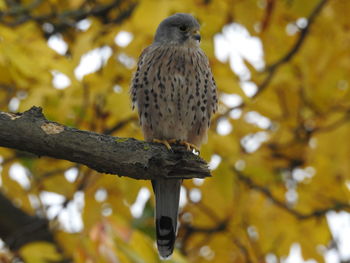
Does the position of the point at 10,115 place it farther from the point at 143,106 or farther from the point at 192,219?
the point at 192,219

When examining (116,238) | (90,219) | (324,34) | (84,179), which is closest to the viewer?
(116,238)

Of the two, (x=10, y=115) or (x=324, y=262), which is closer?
(x=10, y=115)

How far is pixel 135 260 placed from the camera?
3158 mm

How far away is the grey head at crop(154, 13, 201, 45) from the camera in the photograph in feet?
12.9

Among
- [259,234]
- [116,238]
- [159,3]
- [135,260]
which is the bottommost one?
[135,260]

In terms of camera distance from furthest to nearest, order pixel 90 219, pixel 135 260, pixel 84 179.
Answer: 1. pixel 84 179
2. pixel 90 219
3. pixel 135 260

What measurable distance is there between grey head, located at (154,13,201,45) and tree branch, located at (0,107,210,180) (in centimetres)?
145

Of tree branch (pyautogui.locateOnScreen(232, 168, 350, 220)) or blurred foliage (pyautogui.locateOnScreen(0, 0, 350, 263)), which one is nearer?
blurred foliage (pyautogui.locateOnScreen(0, 0, 350, 263))

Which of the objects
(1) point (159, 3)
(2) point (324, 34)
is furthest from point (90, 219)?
(2) point (324, 34)

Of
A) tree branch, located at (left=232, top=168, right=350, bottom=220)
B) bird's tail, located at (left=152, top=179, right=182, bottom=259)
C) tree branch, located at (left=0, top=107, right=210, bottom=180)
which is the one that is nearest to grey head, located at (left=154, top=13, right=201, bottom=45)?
bird's tail, located at (left=152, top=179, right=182, bottom=259)

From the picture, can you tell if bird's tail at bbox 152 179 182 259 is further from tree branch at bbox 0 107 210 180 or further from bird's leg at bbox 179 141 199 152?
tree branch at bbox 0 107 210 180

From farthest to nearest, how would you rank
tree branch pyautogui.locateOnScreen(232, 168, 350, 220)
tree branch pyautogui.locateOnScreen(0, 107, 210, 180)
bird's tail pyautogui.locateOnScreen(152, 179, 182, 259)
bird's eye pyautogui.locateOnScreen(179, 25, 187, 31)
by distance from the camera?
tree branch pyautogui.locateOnScreen(232, 168, 350, 220)
bird's eye pyautogui.locateOnScreen(179, 25, 187, 31)
bird's tail pyautogui.locateOnScreen(152, 179, 182, 259)
tree branch pyautogui.locateOnScreen(0, 107, 210, 180)

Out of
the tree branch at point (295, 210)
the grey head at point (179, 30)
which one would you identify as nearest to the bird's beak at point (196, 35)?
the grey head at point (179, 30)

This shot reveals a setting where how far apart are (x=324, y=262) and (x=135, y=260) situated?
6.37 feet
